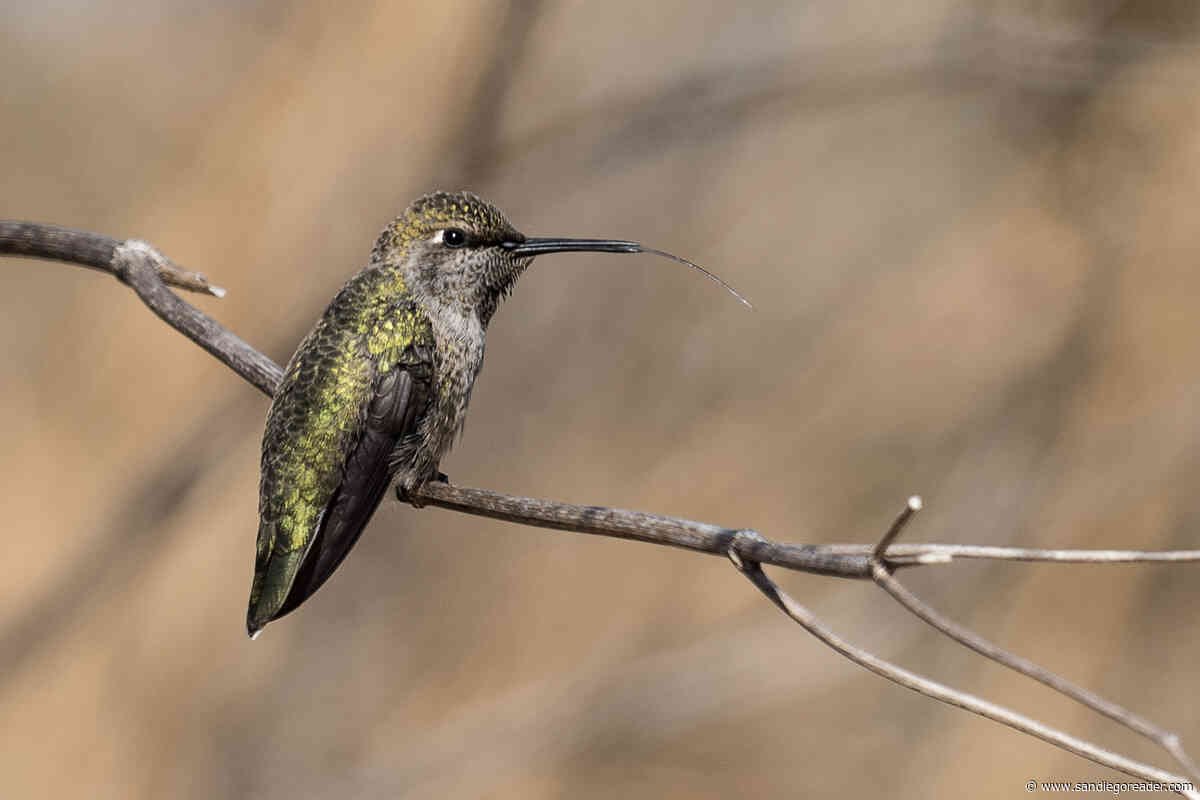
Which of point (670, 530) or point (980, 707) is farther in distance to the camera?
point (670, 530)

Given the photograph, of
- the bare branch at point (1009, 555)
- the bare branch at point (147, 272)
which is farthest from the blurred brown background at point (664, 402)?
the bare branch at point (1009, 555)

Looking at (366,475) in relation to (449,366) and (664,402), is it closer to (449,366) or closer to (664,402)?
(449,366)

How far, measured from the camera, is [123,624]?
20.8 feet

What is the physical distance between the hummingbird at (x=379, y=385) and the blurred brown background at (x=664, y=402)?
2403mm

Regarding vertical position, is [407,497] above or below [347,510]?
above

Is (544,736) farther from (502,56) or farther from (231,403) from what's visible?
(502,56)

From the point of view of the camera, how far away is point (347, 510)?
2.74 meters

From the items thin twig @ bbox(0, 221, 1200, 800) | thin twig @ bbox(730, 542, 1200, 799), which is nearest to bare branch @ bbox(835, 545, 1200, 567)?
thin twig @ bbox(0, 221, 1200, 800)

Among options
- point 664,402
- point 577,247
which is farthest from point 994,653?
point 664,402

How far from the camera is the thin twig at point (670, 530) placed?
→ 1.40 metres

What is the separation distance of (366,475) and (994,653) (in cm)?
177

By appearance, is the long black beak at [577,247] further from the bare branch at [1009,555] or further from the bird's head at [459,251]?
the bare branch at [1009,555]

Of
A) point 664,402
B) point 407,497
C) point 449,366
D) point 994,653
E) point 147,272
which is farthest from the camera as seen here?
point 664,402

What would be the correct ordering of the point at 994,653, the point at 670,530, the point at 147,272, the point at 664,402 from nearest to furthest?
the point at 994,653 → the point at 670,530 → the point at 147,272 → the point at 664,402
